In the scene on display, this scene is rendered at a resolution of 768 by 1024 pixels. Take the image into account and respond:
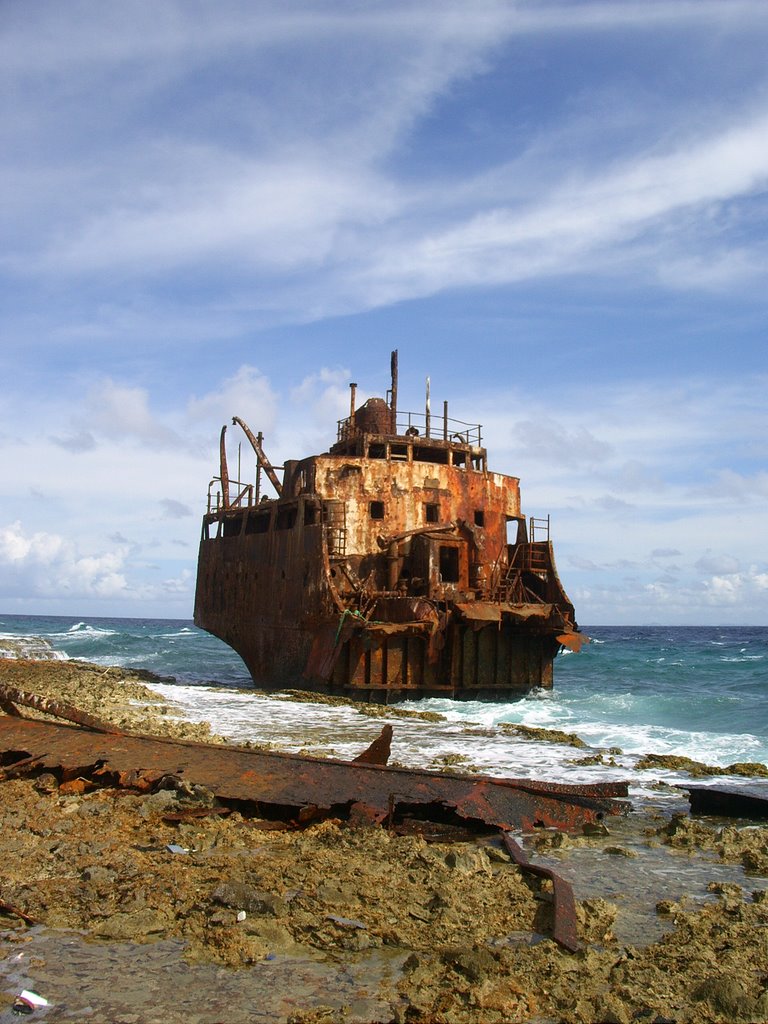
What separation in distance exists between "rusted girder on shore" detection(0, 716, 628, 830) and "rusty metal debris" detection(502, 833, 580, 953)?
571 mm

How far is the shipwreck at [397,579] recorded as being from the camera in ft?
54.5

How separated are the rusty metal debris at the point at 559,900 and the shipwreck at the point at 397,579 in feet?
34.6

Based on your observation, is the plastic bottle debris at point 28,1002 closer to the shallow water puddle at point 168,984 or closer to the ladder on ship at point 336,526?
the shallow water puddle at point 168,984

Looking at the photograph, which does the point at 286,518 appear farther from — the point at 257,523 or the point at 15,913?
the point at 15,913

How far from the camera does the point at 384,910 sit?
14.1 ft

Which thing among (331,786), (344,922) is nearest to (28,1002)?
(344,922)

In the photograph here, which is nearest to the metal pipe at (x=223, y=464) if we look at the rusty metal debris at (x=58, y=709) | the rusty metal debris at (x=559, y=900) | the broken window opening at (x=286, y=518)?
the broken window opening at (x=286, y=518)

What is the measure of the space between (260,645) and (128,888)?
52.2 feet

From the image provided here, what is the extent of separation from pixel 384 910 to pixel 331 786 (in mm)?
1926

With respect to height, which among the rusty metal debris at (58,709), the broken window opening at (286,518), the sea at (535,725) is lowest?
the sea at (535,725)

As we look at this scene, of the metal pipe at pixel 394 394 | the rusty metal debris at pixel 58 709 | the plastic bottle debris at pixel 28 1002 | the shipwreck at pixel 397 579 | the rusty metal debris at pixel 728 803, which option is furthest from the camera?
the metal pipe at pixel 394 394

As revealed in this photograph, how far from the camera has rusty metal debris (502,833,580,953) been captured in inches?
155

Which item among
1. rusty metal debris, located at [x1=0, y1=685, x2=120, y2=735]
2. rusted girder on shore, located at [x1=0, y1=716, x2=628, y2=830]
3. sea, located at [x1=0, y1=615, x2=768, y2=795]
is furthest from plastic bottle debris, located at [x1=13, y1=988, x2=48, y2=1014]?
sea, located at [x1=0, y1=615, x2=768, y2=795]

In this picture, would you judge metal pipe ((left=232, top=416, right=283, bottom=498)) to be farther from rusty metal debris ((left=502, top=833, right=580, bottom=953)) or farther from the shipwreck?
rusty metal debris ((left=502, top=833, right=580, bottom=953))
